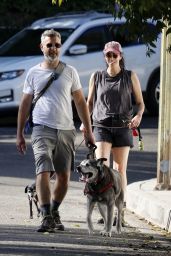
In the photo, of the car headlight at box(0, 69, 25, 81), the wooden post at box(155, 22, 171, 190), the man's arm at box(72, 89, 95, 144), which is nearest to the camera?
the man's arm at box(72, 89, 95, 144)

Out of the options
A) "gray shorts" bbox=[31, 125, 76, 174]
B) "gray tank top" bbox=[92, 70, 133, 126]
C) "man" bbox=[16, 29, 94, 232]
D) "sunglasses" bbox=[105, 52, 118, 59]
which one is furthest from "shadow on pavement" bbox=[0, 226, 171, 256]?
"sunglasses" bbox=[105, 52, 118, 59]

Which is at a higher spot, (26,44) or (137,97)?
(137,97)

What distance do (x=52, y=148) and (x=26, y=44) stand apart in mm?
11316

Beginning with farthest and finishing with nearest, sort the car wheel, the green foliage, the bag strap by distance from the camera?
the car wheel < the bag strap < the green foliage

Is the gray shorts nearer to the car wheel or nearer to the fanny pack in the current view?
the fanny pack

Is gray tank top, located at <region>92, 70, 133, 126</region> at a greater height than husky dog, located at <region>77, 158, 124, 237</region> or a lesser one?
greater

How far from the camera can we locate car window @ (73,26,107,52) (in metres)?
21.4

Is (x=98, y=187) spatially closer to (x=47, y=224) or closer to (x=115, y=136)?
(x=47, y=224)

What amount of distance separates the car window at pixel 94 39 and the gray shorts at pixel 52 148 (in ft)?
35.3

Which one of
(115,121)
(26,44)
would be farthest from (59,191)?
(26,44)

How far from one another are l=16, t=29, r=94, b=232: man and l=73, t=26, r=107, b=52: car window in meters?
10.7

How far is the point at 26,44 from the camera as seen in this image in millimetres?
21750

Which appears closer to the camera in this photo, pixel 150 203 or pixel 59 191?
pixel 59 191

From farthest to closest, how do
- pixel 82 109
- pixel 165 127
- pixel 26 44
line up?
pixel 26 44
pixel 165 127
pixel 82 109
